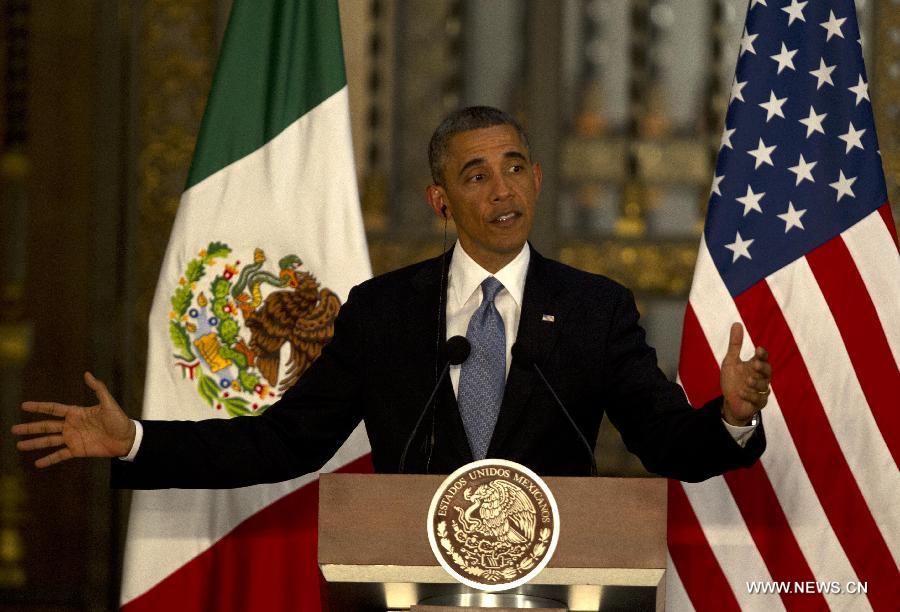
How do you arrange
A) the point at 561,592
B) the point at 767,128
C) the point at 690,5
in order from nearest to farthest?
1. the point at 561,592
2. the point at 767,128
3. the point at 690,5

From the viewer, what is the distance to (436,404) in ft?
8.01

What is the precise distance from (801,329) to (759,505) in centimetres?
46

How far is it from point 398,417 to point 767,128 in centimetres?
135

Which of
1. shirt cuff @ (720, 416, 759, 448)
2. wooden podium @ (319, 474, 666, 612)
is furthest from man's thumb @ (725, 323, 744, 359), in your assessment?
wooden podium @ (319, 474, 666, 612)

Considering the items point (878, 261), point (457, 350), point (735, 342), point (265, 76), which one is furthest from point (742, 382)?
point (265, 76)

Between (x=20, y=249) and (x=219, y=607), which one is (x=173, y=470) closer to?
(x=219, y=607)

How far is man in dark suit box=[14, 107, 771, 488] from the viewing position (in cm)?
239

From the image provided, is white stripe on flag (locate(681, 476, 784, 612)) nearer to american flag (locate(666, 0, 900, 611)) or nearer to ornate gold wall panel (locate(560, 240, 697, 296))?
american flag (locate(666, 0, 900, 611))

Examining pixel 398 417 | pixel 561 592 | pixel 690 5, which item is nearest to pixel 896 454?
pixel 398 417

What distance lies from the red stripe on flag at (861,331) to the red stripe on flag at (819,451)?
12cm

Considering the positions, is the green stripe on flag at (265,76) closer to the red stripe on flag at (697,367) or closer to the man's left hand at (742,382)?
the red stripe on flag at (697,367)

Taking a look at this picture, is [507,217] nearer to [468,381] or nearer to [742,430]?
[468,381]

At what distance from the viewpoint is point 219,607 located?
10.7 feet

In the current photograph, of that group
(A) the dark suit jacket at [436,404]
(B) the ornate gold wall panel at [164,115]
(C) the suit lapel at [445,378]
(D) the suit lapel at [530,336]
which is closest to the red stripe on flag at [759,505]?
(A) the dark suit jacket at [436,404]
